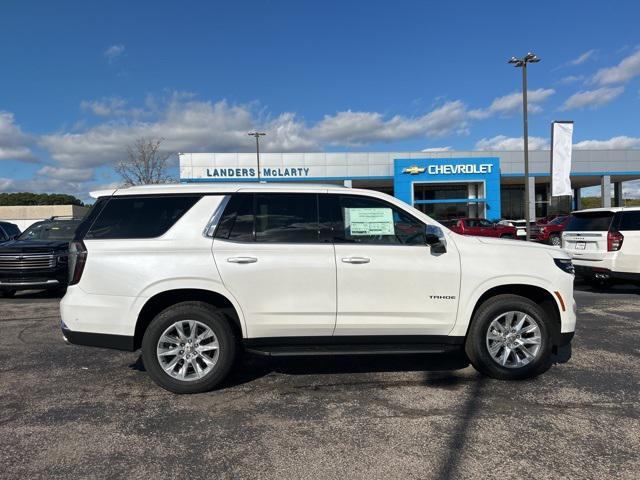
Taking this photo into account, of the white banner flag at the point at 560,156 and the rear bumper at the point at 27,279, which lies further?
the white banner flag at the point at 560,156

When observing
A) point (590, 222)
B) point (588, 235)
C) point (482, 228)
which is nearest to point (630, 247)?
point (588, 235)

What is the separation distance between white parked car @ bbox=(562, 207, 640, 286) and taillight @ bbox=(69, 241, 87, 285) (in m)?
9.13

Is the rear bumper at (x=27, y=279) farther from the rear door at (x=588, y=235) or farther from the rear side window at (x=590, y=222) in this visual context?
the rear side window at (x=590, y=222)

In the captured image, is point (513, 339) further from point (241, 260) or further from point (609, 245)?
point (609, 245)

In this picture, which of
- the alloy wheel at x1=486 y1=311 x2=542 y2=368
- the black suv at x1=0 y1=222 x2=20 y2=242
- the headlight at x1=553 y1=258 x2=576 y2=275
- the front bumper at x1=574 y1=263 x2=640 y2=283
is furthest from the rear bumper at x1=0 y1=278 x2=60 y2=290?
the front bumper at x1=574 y1=263 x2=640 y2=283

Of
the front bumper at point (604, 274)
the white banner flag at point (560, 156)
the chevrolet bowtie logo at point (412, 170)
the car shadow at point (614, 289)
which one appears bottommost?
the car shadow at point (614, 289)

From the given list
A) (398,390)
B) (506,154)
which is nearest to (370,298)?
(398,390)

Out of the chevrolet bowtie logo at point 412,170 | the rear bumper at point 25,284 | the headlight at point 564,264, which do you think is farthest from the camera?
the chevrolet bowtie logo at point 412,170

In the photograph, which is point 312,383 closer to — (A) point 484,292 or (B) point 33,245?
(A) point 484,292

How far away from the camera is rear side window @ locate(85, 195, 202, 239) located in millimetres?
4504

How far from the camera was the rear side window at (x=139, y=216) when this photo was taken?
450 cm

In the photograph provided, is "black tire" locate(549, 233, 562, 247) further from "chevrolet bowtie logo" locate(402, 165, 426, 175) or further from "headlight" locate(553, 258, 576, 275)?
"headlight" locate(553, 258, 576, 275)

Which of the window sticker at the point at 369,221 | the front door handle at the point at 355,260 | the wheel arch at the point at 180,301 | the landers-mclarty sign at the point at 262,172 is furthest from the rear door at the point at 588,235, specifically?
the landers-mclarty sign at the point at 262,172

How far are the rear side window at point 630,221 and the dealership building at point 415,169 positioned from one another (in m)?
28.2
